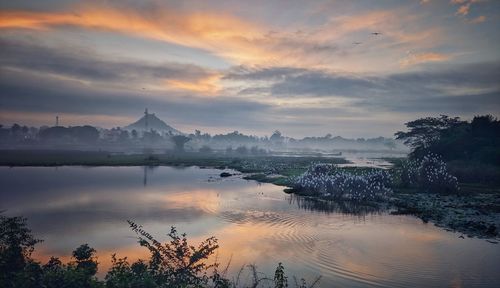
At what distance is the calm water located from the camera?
16.3 metres

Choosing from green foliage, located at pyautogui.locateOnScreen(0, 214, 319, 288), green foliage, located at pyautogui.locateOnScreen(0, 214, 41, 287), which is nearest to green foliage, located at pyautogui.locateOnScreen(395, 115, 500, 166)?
green foliage, located at pyautogui.locateOnScreen(0, 214, 319, 288)

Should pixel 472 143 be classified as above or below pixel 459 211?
above

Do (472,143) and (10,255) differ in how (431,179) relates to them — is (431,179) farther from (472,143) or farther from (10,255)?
(10,255)

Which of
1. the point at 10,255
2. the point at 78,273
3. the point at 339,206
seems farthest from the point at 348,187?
the point at 78,273

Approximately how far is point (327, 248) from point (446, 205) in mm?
18903

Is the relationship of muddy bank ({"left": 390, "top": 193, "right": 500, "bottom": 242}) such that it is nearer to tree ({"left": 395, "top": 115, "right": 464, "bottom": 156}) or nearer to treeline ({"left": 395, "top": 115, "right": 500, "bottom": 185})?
treeline ({"left": 395, "top": 115, "right": 500, "bottom": 185})

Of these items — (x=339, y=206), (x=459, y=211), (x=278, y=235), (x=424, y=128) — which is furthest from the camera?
(x=424, y=128)

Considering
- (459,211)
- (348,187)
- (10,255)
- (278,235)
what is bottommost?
(278,235)

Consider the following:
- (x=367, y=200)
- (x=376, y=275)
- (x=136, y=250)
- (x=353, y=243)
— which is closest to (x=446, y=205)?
(x=367, y=200)

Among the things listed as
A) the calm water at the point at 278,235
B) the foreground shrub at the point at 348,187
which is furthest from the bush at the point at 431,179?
the calm water at the point at 278,235

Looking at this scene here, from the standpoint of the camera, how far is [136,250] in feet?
62.3

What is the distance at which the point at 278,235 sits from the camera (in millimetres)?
22562

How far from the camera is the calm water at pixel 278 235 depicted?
1631 cm

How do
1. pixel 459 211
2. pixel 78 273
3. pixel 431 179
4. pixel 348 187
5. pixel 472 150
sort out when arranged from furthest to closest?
pixel 472 150
pixel 431 179
pixel 348 187
pixel 459 211
pixel 78 273
